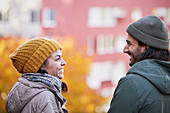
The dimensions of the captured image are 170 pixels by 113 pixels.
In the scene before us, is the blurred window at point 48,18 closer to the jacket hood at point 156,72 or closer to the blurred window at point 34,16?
the blurred window at point 34,16

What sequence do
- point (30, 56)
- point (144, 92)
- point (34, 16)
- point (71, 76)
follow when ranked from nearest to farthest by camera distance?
point (144, 92) → point (30, 56) → point (71, 76) → point (34, 16)

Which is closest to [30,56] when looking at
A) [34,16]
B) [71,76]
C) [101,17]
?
[71,76]

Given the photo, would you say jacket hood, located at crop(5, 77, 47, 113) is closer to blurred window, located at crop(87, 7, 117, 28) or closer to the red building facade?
the red building facade

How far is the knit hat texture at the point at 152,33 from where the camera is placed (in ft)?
6.43

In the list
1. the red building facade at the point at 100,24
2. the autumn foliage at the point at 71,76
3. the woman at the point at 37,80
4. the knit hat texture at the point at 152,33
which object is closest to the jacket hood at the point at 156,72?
the knit hat texture at the point at 152,33

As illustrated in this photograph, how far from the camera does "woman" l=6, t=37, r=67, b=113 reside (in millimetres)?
2075

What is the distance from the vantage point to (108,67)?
25.0m

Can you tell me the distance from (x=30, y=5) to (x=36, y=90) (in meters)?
17.5

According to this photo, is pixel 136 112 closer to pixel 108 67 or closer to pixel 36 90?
pixel 36 90

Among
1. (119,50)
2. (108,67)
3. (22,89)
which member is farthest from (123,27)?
(22,89)

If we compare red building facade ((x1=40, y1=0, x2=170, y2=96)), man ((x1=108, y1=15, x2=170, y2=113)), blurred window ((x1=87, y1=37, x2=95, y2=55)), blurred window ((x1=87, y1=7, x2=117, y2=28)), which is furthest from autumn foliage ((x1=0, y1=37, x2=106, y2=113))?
man ((x1=108, y1=15, x2=170, y2=113))

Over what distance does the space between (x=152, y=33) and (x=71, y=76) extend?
16.7 metres

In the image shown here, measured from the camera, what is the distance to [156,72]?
1.85 metres

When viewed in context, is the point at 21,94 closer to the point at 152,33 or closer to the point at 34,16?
the point at 152,33
